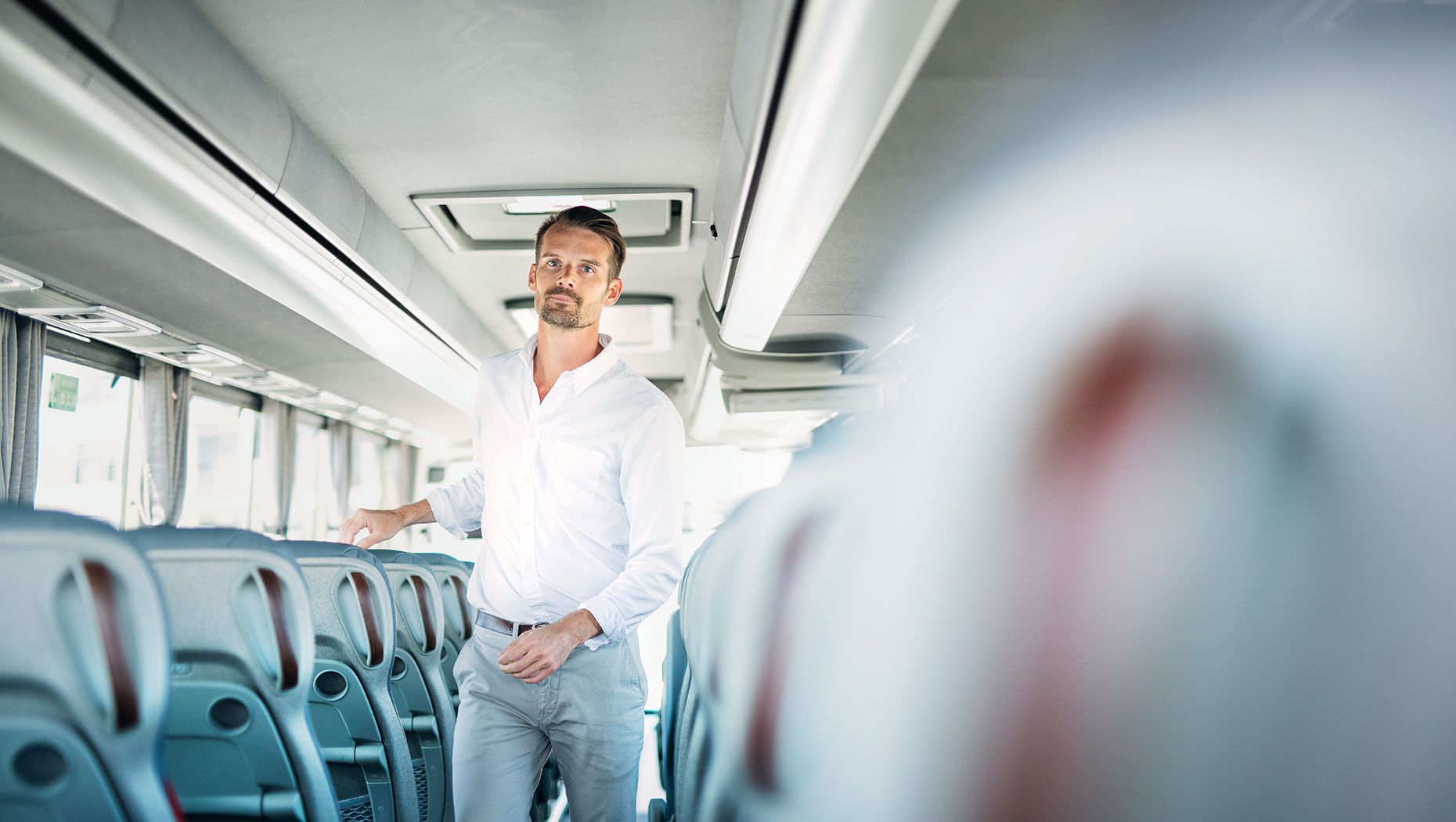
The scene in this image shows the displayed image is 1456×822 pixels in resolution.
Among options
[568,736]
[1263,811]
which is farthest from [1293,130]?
[568,736]

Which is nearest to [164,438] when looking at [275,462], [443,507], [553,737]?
[275,462]

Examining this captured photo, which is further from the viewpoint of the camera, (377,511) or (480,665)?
(377,511)

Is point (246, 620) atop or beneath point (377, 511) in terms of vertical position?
beneath

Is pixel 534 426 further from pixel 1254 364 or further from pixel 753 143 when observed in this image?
pixel 1254 364

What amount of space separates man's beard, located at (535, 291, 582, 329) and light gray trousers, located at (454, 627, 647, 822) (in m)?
0.77

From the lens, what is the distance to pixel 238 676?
6.01 ft

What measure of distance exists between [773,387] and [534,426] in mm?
4381

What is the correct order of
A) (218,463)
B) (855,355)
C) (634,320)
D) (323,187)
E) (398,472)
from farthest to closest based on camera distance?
(398,472)
(218,463)
(634,320)
(855,355)
(323,187)

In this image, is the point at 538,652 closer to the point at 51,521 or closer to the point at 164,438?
the point at 51,521

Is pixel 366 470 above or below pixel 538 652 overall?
above

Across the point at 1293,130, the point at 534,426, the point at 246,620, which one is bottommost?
the point at 246,620

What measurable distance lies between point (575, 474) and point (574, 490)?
1.5 inches

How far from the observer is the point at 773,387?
6.37 m

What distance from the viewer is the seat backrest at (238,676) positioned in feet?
5.65
